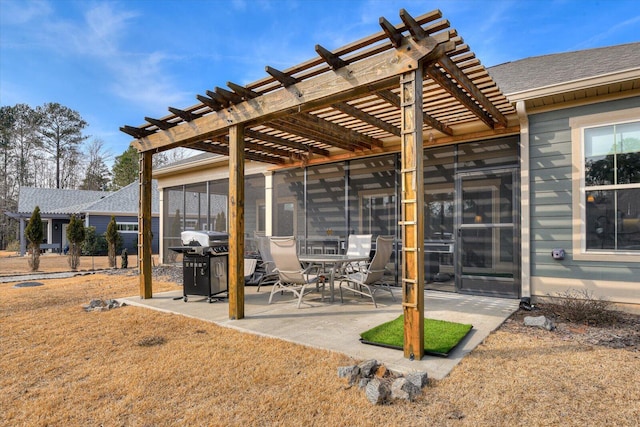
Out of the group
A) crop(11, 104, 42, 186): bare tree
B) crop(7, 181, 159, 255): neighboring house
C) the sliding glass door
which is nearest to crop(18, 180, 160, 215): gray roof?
crop(7, 181, 159, 255): neighboring house

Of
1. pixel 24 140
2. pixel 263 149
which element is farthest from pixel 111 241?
pixel 24 140

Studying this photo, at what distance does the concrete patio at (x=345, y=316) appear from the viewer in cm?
311

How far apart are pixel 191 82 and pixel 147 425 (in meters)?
15.9

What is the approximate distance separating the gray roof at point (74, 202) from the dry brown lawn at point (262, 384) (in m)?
17.0

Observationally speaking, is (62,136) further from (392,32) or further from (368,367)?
(368,367)

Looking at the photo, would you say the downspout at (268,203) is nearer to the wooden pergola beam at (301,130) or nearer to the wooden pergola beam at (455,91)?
the wooden pergola beam at (301,130)

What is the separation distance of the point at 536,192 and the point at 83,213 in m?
20.3

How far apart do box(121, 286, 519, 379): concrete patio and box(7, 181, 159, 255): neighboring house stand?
601 inches

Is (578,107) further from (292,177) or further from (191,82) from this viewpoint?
(191,82)

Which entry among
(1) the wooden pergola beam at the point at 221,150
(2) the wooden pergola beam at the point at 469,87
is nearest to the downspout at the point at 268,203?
(1) the wooden pergola beam at the point at 221,150

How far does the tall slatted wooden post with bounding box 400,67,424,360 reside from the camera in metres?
2.96

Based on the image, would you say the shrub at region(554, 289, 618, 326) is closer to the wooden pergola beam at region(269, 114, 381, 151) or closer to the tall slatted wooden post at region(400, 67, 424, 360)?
the tall slatted wooden post at region(400, 67, 424, 360)

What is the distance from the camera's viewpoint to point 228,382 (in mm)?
2660

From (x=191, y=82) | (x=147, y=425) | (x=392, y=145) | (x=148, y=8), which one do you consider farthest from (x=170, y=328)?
(x=191, y=82)
